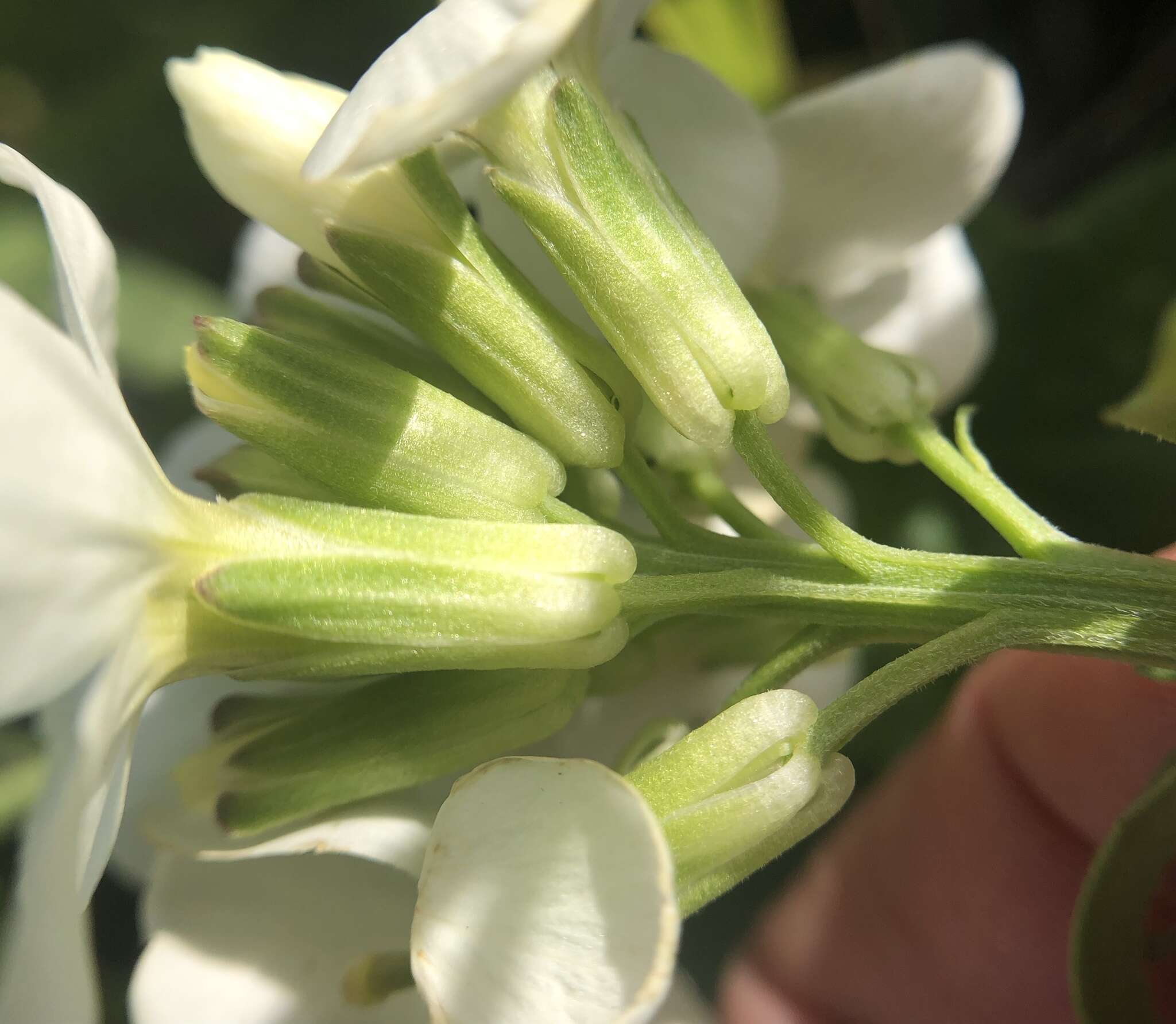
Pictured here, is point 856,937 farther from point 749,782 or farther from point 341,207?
point 341,207

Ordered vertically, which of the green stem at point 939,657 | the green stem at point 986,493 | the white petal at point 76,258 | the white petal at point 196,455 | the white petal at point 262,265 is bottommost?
the white petal at point 196,455

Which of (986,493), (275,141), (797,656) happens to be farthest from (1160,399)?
(275,141)

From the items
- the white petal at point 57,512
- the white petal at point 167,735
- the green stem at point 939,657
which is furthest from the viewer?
the white petal at point 167,735

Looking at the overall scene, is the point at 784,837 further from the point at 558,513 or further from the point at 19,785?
the point at 19,785

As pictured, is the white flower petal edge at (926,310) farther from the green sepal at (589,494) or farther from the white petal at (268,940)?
the white petal at (268,940)

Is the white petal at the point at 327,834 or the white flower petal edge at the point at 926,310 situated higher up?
the white flower petal edge at the point at 926,310

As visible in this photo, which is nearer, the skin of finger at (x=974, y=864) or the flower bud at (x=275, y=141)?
the flower bud at (x=275, y=141)

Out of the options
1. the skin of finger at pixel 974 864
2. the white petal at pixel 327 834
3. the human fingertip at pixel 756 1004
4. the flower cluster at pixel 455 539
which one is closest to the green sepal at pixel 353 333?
the flower cluster at pixel 455 539
